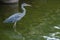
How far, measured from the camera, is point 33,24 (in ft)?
26.6

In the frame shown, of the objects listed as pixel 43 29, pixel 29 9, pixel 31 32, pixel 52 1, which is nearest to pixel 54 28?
pixel 43 29

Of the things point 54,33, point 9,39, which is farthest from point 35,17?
point 9,39

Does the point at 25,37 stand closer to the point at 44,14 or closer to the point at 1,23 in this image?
the point at 1,23

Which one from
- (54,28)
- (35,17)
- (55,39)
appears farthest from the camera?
(35,17)

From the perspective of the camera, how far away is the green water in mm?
6957

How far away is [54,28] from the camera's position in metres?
7.58

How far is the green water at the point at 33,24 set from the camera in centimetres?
696

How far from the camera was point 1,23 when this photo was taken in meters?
8.13

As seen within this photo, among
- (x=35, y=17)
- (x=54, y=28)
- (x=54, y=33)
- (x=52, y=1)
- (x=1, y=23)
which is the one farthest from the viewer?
(x=52, y=1)

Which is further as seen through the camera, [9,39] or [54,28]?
[54,28]

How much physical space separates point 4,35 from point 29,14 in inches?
113

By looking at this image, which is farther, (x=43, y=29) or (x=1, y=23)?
(x=1, y=23)

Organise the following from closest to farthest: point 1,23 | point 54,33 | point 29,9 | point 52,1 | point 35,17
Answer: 1. point 54,33
2. point 1,23
3. point 35,17
4. point 29,9
5. point 52,1

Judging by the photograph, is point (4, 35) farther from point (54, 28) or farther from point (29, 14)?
point (29, 14)
